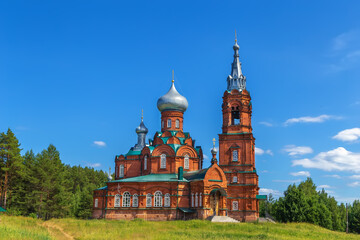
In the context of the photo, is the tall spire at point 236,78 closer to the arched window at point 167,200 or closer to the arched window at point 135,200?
the arched window at point 167,200

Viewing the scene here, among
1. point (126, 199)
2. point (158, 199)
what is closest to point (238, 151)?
point (158, 199)

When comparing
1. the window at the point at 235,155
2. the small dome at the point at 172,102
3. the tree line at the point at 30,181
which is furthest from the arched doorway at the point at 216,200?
the tree line at the point at 30,181

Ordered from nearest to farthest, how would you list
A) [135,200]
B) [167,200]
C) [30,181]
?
[167,200], [135,200], [30,181]

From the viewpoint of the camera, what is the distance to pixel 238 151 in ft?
139

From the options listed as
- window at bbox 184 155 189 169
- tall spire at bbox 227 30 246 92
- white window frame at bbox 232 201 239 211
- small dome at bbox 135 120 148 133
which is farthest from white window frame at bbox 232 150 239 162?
small dome at bbox 135 120 148 133

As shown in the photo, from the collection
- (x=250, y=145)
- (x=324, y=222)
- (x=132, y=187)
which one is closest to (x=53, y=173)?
(x=132, y=187)

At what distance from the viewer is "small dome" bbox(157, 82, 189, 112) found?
154 ft

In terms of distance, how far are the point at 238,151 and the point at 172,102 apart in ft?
33.2

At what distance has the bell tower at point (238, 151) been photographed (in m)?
40.7

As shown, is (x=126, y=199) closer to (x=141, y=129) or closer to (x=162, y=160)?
(x=162, y=160)

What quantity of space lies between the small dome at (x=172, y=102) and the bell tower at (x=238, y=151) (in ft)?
18.5

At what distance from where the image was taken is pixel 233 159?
42.3 m

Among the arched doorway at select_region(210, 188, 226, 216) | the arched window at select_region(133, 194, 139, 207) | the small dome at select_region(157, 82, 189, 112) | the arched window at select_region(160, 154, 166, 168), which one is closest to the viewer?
the arched doorway at select_region(210, 188, 226, 216)

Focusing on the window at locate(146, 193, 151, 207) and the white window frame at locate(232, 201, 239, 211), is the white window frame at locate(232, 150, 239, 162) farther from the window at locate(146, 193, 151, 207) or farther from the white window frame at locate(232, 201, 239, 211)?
the window at locate(146, 193, 151, 207)
